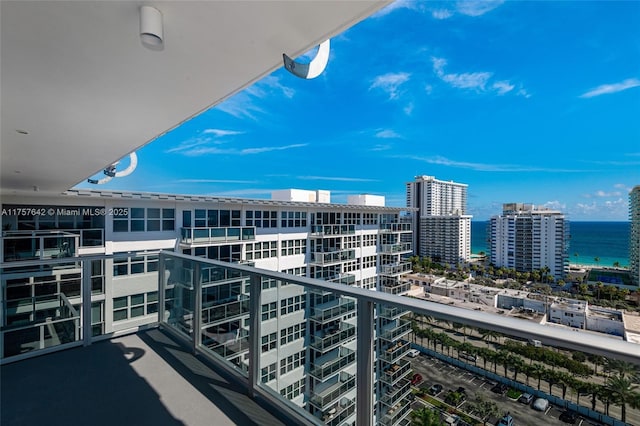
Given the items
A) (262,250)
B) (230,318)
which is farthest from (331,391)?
(262,250)

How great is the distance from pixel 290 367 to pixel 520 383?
1.32 meters

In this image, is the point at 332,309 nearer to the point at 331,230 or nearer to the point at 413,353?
the point at 413,353

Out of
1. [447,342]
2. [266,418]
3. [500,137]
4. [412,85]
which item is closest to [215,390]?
[266,418]

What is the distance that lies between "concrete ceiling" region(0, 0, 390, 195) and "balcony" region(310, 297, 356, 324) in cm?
127

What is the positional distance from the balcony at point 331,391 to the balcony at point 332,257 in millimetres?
16784

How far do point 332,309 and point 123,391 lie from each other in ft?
5.83

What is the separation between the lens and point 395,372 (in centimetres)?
146

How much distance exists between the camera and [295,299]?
194cm

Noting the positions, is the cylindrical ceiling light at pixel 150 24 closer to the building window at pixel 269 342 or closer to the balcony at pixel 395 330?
the balcony at pixel 395 330

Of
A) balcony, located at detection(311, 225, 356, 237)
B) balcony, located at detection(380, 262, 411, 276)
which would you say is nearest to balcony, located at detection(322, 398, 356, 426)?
balcony, located at detection(311, 225, 356, 237)

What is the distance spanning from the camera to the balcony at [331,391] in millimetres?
1576

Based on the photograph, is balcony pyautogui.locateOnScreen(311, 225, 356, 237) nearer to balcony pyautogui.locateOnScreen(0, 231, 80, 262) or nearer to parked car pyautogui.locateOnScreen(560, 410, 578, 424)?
balcony pyautogui.locateOnScreen(0, 231, 80, 262)

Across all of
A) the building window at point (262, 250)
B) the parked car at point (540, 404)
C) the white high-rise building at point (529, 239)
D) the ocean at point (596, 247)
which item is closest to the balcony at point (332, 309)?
the parked car at point (540, 404)

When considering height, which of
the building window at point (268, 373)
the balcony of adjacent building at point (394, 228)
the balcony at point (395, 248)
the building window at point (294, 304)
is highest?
the building window at point (294, 304)
